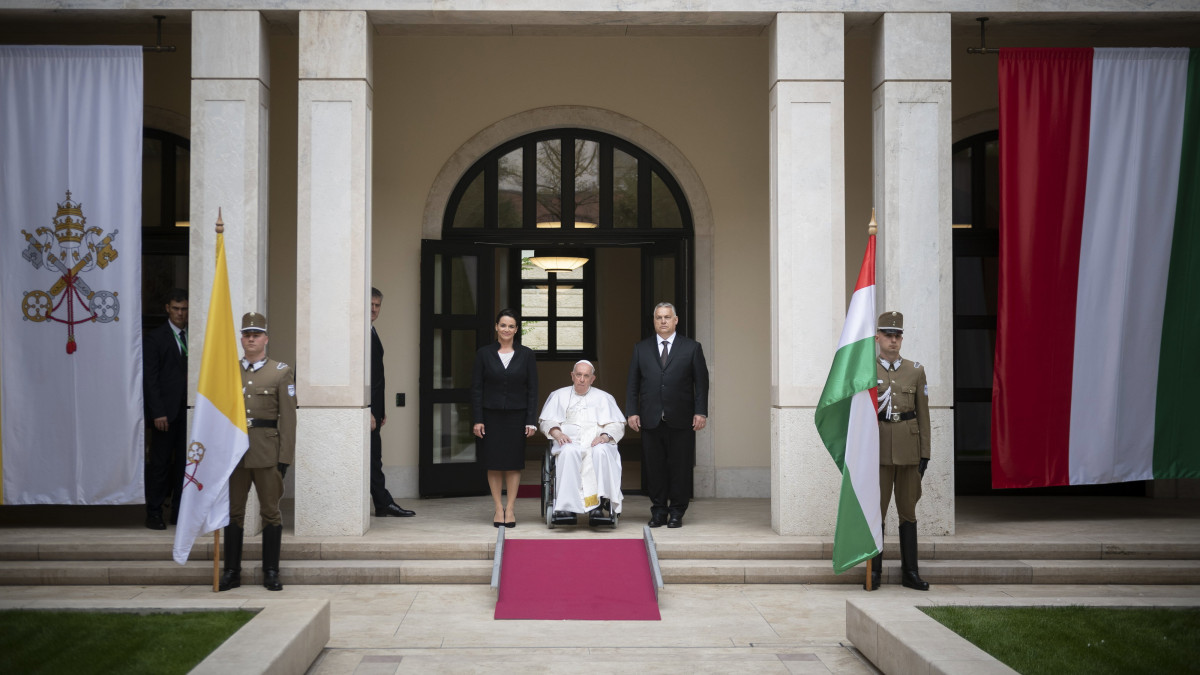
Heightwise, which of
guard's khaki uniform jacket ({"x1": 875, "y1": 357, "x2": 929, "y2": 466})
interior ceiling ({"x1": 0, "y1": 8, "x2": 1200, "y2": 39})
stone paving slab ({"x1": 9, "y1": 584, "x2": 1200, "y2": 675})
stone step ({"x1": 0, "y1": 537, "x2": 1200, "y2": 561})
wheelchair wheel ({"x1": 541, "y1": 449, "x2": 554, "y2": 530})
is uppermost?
interior ceiling ({"x1": 0, "y1": 8, "x2": 1200, "y2": 39})

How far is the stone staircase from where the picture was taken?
7.38 meters

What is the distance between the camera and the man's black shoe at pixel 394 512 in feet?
30.1

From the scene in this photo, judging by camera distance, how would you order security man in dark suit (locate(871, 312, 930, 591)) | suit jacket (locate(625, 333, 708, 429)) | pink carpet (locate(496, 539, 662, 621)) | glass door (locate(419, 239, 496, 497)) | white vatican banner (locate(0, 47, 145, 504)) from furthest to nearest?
glass door (locate(419, 239, 496, 497)) → suit jacket (locate(625, 333, 708, 429)) → white vatican banner (locate(0, 47, 145, 504)) → security man in dark suit (locate(871, 312, 930, 591)) → pink carpet (locate(496, 539, 662, 621))

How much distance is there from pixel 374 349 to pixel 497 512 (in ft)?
5.96

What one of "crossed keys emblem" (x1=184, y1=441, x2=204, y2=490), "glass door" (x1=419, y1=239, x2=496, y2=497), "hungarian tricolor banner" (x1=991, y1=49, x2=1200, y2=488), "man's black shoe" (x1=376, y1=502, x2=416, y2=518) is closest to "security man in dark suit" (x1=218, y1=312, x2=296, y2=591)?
"crossed keys emblem" (x1=184, y1=441, x2=204, y2=490)

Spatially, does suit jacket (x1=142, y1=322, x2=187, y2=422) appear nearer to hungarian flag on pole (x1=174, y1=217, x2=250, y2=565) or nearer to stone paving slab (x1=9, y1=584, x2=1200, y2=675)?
stone paving slab (x1=9, y1=584, x2=1200, y2=675)

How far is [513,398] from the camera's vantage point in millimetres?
Answer: 8664

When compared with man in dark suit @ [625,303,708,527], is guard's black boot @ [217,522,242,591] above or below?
below

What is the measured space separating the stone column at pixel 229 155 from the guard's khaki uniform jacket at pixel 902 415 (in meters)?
4.57

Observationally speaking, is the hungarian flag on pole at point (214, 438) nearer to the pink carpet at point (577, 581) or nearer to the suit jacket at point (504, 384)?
the pink carpet at point (577, 581)

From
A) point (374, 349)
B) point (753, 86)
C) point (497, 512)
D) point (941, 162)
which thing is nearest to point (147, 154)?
point (374, 349)

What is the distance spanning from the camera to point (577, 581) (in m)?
7.09

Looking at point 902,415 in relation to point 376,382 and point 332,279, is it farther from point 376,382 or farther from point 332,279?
point 376,382

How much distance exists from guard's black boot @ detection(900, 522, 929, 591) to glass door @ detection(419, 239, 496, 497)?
4.46 metres
